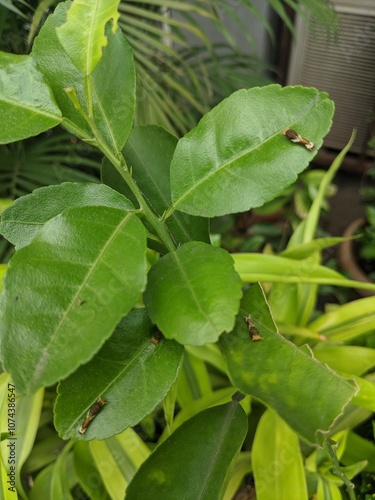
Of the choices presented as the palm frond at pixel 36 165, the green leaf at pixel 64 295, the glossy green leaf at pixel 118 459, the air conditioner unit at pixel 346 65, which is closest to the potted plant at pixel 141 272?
the green leaf at pixel 64 295

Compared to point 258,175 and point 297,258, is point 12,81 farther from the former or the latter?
point 297,258

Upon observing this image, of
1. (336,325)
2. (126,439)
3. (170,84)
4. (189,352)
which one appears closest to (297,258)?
(336,325)

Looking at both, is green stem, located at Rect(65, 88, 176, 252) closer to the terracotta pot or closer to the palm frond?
the palm frond

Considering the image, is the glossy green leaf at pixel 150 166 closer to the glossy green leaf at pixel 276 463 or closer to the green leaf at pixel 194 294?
the green leaf at pixel 194 294

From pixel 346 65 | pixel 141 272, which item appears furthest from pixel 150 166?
pixel 346 65

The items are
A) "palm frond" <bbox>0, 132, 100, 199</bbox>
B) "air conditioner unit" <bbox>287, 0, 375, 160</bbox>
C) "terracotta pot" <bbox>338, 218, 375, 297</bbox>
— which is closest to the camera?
"palm frond" <bbox>0, 132, 100, 199</bbox>

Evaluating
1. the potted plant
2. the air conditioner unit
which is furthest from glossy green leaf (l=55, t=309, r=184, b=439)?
the air conditioner unit
